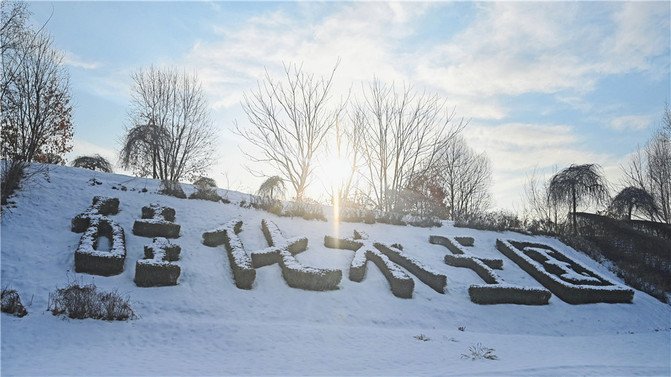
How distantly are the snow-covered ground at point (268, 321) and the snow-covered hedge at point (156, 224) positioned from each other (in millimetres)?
287

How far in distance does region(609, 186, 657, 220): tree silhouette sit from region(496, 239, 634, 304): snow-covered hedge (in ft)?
33.1

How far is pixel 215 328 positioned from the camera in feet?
24.6

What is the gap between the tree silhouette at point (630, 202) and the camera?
22.1m

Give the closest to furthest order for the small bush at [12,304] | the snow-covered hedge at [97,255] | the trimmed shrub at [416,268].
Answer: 1. the small bush at [12,304]
2. the snow-covered hedge at [97,255]
3. the trimmed shrub at [416,268]

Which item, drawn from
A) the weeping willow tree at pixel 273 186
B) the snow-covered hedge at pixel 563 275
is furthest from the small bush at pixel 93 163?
the snow-covered hedge at pixel 563 275

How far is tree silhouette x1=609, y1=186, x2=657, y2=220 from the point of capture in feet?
72.4

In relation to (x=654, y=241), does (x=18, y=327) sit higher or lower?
lower

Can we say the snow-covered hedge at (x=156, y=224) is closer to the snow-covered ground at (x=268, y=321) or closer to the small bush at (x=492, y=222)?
the snow-covered ground at (x=268, y=321)

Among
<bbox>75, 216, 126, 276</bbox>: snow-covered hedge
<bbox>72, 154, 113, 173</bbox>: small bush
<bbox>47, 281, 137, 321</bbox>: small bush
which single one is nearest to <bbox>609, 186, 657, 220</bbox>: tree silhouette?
<bbox>75, 216, 126, 276</bbox>: snow-covered hedge

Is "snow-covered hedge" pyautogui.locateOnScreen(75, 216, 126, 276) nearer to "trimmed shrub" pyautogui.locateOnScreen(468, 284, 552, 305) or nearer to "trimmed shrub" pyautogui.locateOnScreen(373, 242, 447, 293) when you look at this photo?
"trimmed shrub" pyautogui.locateOnScreen(373, 242, 447, 293)

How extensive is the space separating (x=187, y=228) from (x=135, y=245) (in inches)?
71.6

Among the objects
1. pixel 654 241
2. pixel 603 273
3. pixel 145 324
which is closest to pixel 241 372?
pixel 145 324

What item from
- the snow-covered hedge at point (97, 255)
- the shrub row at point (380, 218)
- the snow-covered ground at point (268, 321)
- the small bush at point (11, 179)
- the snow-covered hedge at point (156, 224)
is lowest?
the snow-covered ground at point (268, 321)

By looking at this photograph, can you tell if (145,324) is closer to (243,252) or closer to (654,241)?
(243,252)
